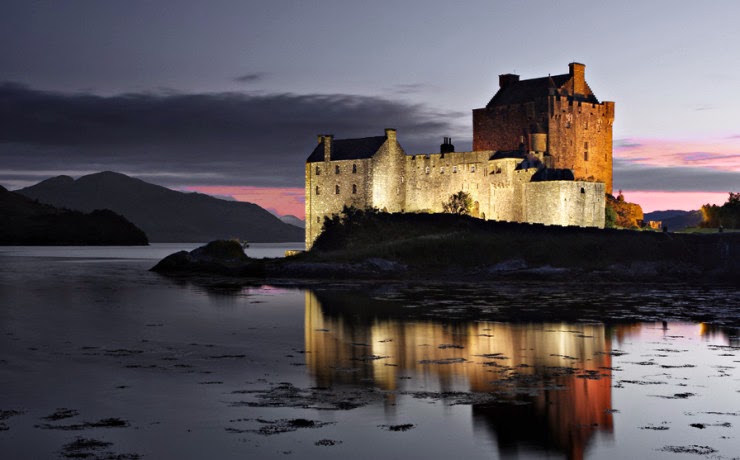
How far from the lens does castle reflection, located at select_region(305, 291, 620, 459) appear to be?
520 inches

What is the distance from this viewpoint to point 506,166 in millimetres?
63000

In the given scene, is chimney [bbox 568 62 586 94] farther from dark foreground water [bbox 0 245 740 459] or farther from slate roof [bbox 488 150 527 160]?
dark foreground water [bbox 0 245 740 459]

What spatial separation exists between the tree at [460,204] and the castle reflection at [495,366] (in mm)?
34923

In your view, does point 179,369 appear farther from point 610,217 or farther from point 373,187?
point 610,217

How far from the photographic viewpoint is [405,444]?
1212cm

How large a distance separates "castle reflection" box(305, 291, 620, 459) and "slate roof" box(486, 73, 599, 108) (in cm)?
4739

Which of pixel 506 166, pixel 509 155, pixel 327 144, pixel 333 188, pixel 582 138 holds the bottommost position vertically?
pixel 333 188

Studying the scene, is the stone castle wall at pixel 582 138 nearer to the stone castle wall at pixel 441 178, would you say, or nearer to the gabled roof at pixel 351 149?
the stone castle wall at pixel 441 178

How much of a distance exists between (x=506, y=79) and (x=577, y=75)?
662cm

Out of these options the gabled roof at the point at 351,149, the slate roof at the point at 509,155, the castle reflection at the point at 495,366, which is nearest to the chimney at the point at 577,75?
the slate roof at the point at 509,155

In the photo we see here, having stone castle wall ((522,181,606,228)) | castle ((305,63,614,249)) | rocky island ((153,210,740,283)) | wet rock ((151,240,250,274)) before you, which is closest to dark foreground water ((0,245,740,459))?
rocky island ((153,210,740,283))

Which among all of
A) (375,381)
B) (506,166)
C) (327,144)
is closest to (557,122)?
(506,166)

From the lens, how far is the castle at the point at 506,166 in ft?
195

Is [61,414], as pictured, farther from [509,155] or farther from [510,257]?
[509,155]
